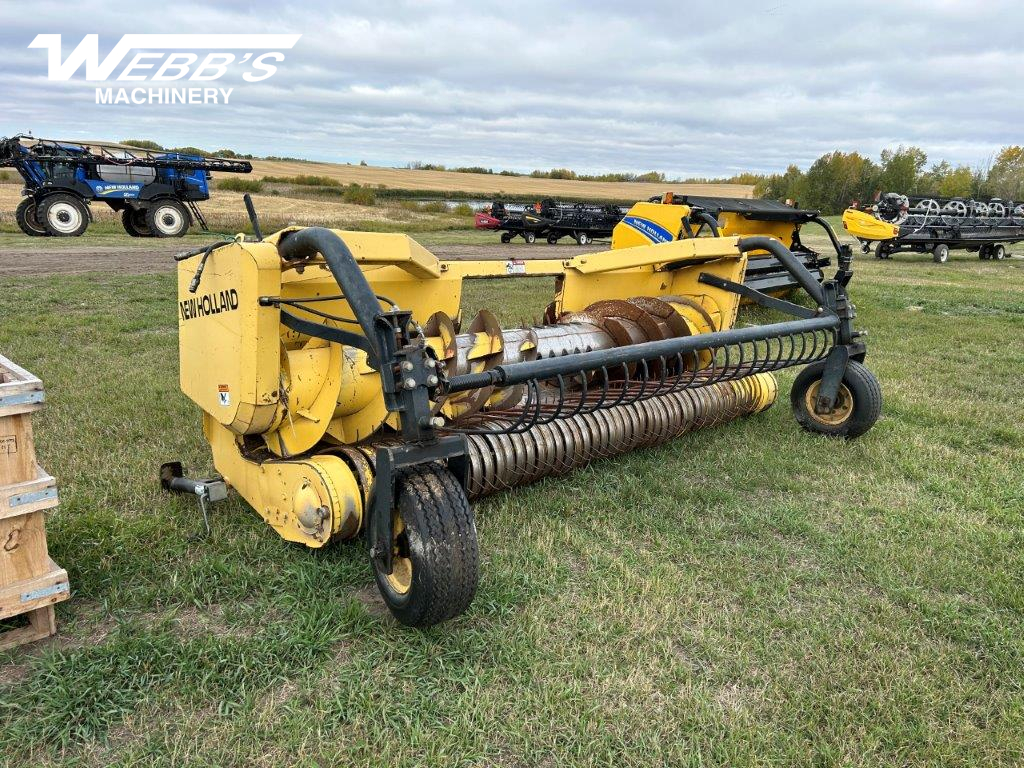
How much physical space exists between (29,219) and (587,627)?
840 inches

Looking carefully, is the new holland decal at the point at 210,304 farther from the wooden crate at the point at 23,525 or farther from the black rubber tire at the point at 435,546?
the black rubber tire at the point at 435,546

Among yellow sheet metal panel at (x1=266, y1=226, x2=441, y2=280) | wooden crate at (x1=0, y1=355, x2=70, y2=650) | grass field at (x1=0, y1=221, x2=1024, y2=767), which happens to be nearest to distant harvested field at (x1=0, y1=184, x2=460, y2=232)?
yellow sheet metal panel at (x1=266, y1=226, x2=441, y2=280)

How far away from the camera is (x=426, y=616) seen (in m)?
2.34

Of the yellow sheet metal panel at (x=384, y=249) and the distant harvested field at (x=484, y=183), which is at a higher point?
the distant harvested field at (x=484, y=183)

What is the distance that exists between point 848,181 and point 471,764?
63805mm

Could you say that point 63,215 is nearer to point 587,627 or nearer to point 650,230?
point 650,230

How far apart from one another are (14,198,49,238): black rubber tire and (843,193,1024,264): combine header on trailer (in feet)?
74.8

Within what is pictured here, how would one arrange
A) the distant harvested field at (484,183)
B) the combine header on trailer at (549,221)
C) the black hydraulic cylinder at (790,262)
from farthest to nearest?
the distant harvested field at (484,183) < the combine header on trailer at (549,221) < the black hydraulic cylinder at (790,262)

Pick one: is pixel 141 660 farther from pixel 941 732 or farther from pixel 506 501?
pixel 941 732

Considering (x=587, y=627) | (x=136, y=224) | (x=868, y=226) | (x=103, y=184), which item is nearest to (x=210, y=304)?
(x=587, y=627)

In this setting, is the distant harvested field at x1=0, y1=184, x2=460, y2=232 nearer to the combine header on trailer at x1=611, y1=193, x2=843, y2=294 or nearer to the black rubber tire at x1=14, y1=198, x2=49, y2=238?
the black rubber tire at x1=14, y1=198, x2=49, y2=238

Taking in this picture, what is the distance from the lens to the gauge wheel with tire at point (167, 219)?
64.0 ft

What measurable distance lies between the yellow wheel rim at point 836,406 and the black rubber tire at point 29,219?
20420 mm

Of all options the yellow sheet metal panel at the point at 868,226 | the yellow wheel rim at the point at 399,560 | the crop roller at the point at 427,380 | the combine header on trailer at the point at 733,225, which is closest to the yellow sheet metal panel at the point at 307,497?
the crop roller at the point at 427,380
